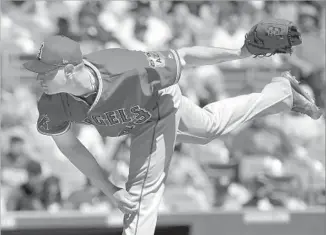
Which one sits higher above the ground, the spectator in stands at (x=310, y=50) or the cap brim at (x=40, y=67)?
the cap brim at (x=40, y=67)

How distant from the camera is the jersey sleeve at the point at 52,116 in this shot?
9.53ft

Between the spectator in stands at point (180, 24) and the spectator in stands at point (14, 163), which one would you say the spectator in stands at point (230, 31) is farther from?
the spectator in stands at point (14, 163)

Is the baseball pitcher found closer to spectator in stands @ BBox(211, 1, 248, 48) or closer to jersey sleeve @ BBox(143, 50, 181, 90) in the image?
jersey sleeve @ BBox(143, 50, 181, 90)

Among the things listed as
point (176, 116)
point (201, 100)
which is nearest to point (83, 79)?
point (176, 116)

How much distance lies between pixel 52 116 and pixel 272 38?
1.10m

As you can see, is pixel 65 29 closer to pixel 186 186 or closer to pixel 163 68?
pixel 186 186

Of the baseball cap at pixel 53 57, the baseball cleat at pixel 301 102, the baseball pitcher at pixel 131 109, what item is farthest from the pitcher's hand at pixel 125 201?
the baseball cleat at pixel 301 102

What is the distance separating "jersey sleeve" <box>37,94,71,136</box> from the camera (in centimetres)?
291

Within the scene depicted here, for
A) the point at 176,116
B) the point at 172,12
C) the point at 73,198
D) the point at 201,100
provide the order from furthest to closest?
the point at 172,12, the point at 201,100, the point at 73,198, the point at 176,116

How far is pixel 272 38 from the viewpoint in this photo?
3170 mm

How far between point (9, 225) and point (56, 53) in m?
2.46

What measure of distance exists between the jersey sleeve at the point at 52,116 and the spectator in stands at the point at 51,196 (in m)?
2.27

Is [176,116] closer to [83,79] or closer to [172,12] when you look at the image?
[83,79]

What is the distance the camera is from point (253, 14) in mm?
6484
